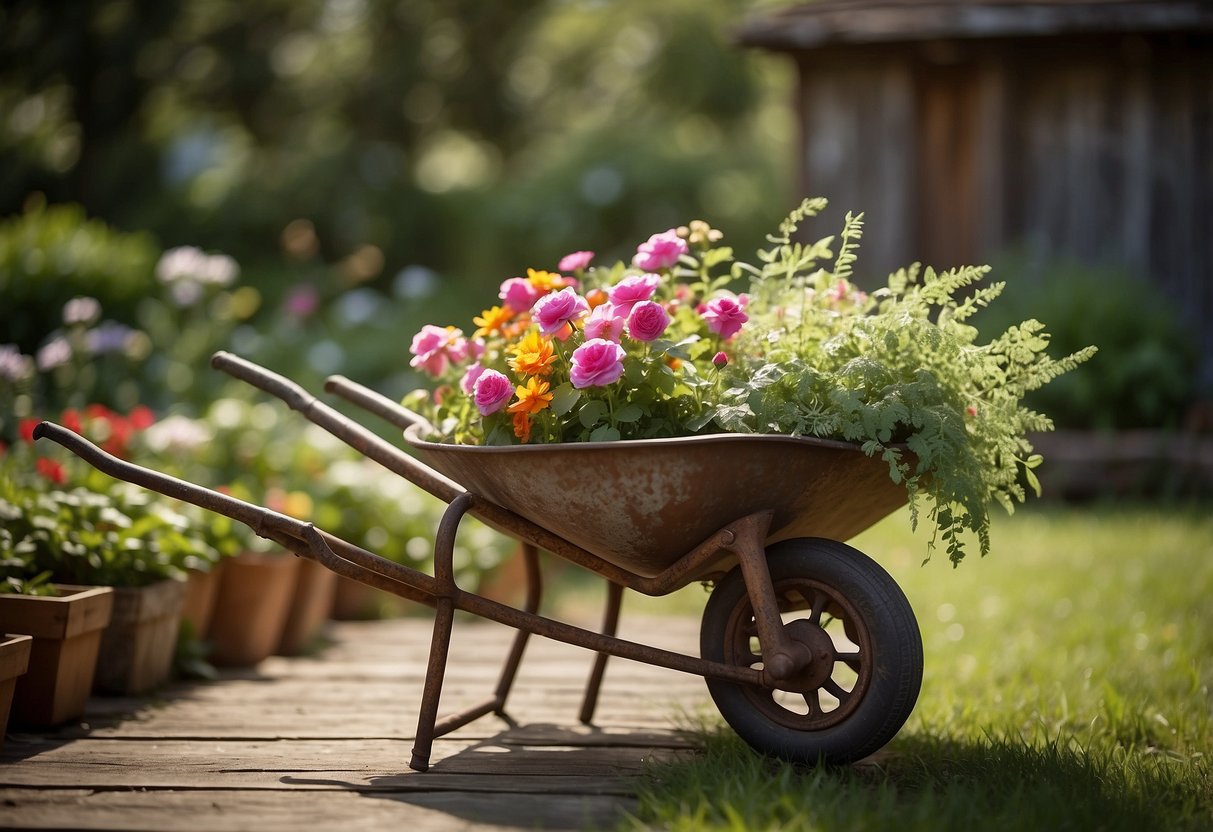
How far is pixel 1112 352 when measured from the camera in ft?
21.3

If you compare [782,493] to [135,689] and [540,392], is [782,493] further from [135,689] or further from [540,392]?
[135,689]

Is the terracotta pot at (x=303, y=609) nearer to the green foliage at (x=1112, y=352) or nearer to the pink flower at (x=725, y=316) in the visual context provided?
the pink flower at (x=725, y=316)

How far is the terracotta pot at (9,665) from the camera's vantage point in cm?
238

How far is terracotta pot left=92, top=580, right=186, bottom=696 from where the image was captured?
294 cm

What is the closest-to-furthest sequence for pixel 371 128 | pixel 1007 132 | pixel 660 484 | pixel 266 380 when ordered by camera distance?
pixel 660 484
pixel 266 380
pixel 1007 132
pixel 371 128

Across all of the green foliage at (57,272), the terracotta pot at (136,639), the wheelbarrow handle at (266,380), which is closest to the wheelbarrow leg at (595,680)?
the wheelbarrow handle at (266,380)

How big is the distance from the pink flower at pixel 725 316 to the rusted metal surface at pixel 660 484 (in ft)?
1.00

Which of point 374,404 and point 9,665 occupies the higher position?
point 374,404

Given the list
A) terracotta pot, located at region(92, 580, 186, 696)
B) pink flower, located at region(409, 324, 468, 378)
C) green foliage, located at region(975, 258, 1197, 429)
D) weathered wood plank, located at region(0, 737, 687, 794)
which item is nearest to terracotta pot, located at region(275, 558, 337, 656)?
terracotta pot, located at region(92, 580, 186, 696)

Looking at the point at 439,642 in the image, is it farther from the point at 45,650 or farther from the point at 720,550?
the point at 45,650

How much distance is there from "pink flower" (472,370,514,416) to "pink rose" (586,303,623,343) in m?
0.19

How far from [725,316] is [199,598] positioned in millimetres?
1882

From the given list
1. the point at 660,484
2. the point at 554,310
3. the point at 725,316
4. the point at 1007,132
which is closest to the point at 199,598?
the point at 554,310

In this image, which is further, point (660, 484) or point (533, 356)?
point (533, 356)
